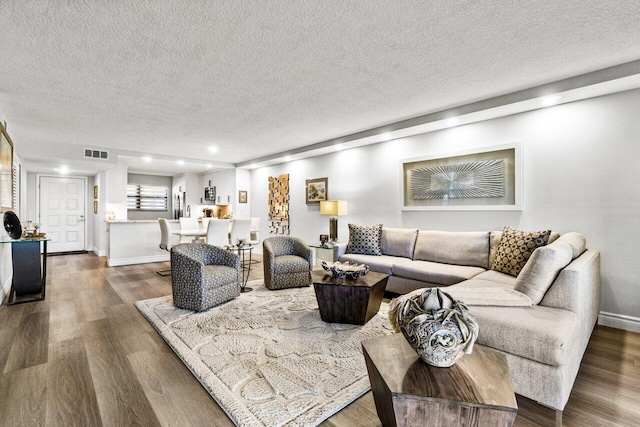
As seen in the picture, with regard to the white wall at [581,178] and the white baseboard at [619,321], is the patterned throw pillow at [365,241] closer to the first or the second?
the white wall at [581,178]

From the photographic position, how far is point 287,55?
102 inches

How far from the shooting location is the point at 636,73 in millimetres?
2672

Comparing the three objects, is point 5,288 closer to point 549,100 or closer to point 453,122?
point 453,122

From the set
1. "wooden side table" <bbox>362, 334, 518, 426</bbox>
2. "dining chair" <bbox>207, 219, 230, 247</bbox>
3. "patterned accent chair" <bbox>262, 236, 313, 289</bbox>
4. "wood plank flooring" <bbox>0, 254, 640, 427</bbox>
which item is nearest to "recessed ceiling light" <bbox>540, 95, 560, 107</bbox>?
"wood plank flooring" <bbox>0, 254, 640, 427</bbox>

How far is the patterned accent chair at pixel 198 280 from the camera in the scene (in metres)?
3.34

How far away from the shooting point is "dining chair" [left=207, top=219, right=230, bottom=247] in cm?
549

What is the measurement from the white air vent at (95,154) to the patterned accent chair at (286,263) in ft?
13.7

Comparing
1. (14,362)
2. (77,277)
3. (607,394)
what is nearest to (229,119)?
(14,362)

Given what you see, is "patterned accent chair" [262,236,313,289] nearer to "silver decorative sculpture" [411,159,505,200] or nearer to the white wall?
the white wall

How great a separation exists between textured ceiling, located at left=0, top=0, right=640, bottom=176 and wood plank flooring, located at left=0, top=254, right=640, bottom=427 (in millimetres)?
2400

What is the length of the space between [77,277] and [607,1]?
7.12m

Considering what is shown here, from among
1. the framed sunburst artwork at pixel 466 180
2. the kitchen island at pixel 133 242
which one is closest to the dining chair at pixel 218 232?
the kitchen island at pixel 133 242

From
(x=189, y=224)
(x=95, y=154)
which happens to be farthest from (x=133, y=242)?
(x=95, y=154)

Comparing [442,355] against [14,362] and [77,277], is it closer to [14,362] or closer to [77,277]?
[14,362]
